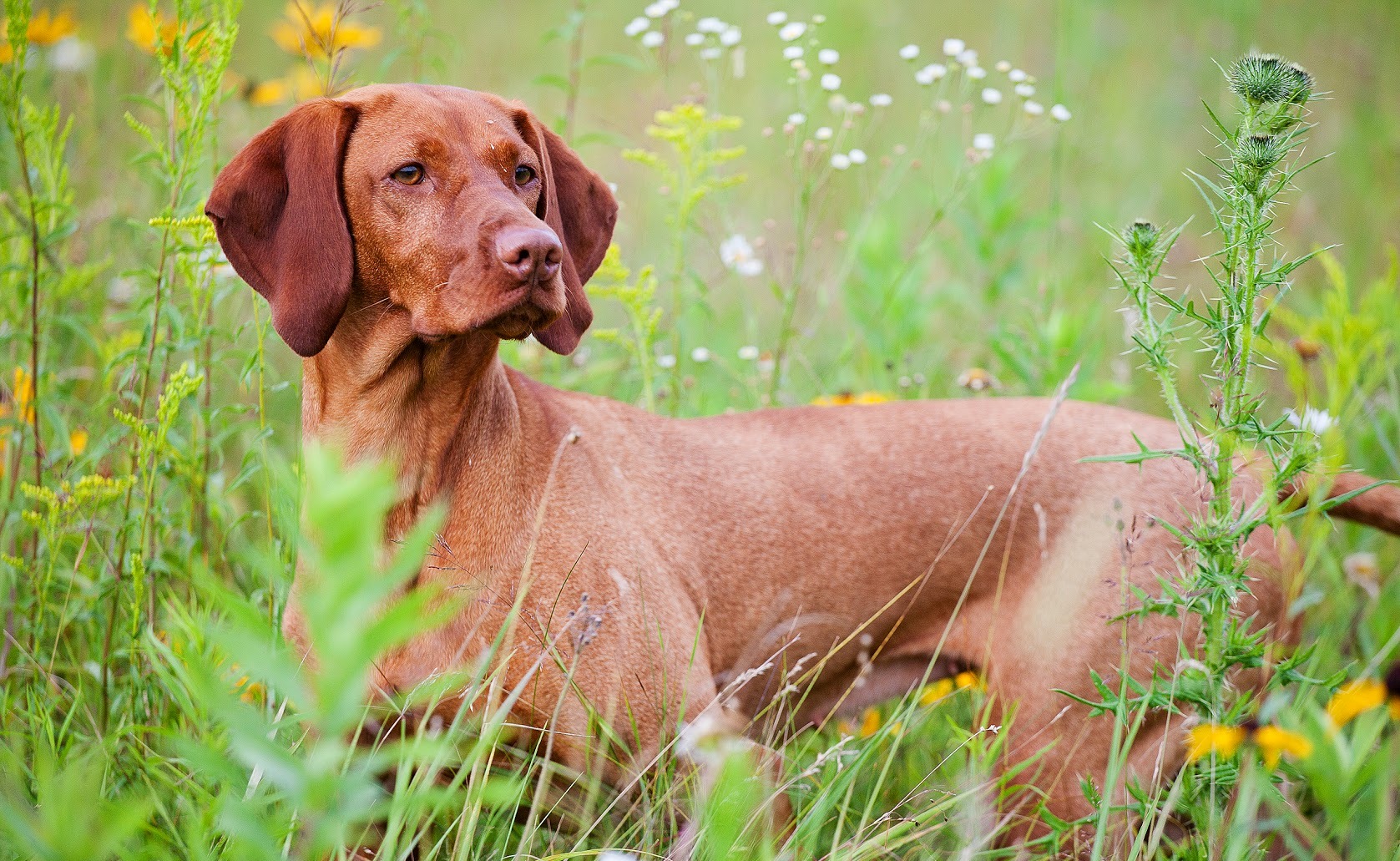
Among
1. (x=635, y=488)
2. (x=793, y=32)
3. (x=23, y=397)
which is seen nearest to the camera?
(x=635, y=488)

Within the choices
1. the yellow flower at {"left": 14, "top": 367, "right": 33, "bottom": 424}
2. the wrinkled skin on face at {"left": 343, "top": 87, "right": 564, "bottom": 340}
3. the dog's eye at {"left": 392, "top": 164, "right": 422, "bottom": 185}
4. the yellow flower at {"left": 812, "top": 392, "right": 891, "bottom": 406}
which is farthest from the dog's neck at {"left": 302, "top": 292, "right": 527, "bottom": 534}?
the yellow flower at {"left": 812, "top": 392, "right": 891, "bottom": 406}

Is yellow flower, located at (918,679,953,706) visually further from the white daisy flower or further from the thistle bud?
the white daisy flower

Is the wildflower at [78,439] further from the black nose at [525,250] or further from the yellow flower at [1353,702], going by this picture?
the yellow flower at [1353,702]

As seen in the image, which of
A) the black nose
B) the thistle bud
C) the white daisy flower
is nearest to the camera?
the thistle bud

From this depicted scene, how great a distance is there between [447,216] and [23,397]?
57.1 inches

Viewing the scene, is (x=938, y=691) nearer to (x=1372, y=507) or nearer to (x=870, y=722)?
(x=870, y=722)

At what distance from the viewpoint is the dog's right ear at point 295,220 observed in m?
2.32

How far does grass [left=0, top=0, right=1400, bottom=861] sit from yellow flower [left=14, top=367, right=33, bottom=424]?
14 mm

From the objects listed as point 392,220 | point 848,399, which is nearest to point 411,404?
point 392,220

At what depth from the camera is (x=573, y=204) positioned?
9.20 ft

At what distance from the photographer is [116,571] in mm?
2768

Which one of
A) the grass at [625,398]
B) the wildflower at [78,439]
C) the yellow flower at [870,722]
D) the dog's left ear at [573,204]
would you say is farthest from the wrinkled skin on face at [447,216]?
the yellow flower at [870,722]

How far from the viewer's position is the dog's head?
7.37 feet

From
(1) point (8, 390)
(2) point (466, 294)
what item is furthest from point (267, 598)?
(2) point (466, 294)
